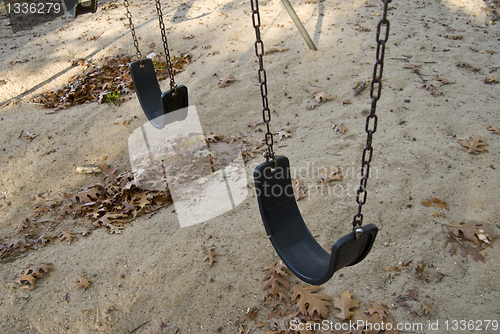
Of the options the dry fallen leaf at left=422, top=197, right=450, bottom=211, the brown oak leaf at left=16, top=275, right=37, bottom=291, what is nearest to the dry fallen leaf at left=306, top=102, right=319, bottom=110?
the dry fallen leaf at left=422, top=197, right=450, bottom=211

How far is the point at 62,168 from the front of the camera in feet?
16.2

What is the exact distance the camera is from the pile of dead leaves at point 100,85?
21.3 ft

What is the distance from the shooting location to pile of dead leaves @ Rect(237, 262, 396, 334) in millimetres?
2643

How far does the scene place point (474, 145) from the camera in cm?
392

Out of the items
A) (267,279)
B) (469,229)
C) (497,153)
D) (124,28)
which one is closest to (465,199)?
(469,229)

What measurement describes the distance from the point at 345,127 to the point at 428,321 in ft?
8.26

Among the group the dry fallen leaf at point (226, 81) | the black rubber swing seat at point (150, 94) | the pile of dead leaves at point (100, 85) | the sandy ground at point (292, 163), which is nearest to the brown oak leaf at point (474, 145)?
the sandy ground at point (292, 163)

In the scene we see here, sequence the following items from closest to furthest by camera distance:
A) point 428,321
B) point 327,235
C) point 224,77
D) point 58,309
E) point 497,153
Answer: point 428,321, point 58,309, point 327,235, point 497,153, point 224,77

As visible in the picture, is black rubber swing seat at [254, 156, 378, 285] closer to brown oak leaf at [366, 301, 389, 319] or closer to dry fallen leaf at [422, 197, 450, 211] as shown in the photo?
brown oak leaf at [366, 301, 389, 319]

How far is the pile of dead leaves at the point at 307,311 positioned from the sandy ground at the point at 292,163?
0.06 meters

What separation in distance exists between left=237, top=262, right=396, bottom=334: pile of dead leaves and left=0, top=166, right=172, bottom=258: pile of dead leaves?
1.67 metres

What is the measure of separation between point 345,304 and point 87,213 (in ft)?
9.20

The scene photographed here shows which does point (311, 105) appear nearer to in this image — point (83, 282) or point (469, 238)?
point (469, 238)

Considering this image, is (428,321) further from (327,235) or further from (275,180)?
(275,180)
